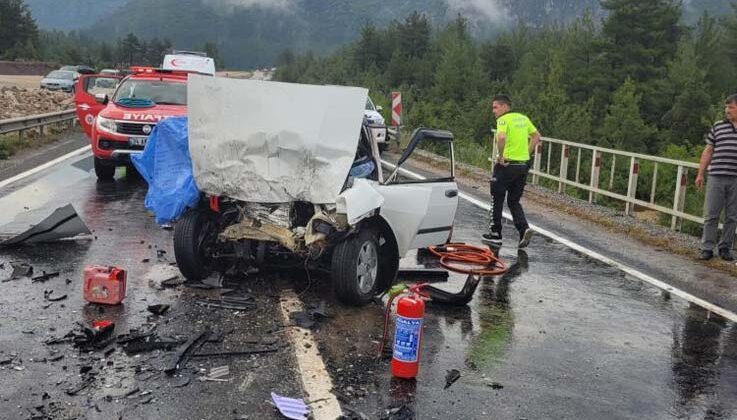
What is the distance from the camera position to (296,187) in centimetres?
595

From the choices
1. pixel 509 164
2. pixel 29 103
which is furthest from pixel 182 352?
pixel 29 103

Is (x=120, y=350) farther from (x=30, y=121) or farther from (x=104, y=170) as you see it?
(x=30, y=121)

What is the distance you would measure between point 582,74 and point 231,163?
50.8 meters

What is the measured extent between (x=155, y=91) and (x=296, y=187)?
8496 millimetres

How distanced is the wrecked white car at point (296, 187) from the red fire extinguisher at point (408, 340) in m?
1.28

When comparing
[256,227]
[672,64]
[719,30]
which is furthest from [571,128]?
[256,227]

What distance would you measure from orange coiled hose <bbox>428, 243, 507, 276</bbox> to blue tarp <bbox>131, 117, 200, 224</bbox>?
237 cm

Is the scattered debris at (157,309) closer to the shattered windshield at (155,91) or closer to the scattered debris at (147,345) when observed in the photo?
the scattered debris at (147,345)

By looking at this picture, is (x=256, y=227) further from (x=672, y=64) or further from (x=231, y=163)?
(x=672, y=64)

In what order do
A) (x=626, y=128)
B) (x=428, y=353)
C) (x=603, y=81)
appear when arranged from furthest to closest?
(x=603, y=81)
(x=626, y=128)
(x=428, y=353)

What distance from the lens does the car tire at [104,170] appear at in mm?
12477

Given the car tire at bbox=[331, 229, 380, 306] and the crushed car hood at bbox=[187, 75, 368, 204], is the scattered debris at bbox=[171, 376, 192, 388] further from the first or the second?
the crushed car hood at bbox=[187, 75, 368, 204]

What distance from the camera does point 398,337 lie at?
4504 mm

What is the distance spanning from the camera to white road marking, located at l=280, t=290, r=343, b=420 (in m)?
4.00
